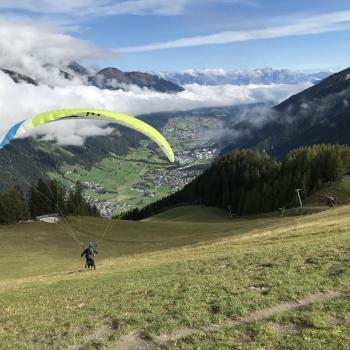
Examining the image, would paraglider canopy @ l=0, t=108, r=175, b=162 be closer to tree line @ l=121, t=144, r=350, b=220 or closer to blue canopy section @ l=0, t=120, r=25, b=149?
blue canopy section @ l=0, t=120, r=25, b=149

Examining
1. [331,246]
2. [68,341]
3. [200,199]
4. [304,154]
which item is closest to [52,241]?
[331,246]

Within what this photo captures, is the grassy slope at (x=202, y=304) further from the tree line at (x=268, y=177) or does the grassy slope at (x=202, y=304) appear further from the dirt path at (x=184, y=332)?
the tree line at (x=268, y=177)

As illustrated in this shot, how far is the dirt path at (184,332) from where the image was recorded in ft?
47.4

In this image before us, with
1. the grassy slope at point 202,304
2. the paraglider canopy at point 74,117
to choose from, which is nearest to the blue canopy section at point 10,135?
the paraglider canopy at point 74,117

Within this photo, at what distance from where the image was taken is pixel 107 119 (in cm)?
2931

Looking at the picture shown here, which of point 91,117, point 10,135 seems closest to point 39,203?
point 91,117

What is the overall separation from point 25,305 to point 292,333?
16095 mm

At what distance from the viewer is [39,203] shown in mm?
127125

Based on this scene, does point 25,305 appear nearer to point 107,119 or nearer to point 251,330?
point 107,119

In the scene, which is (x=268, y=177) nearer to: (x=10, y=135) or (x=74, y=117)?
(x=74, y=117)

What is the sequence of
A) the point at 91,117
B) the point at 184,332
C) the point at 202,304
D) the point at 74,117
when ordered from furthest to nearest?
1. the point at 91,117
2. the point at 74,117
3. the point at 202,304
4. the point at 184,332

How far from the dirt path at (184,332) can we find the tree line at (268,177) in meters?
110

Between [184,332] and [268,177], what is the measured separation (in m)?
150

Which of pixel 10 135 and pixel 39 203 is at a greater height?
pixel 10 135
